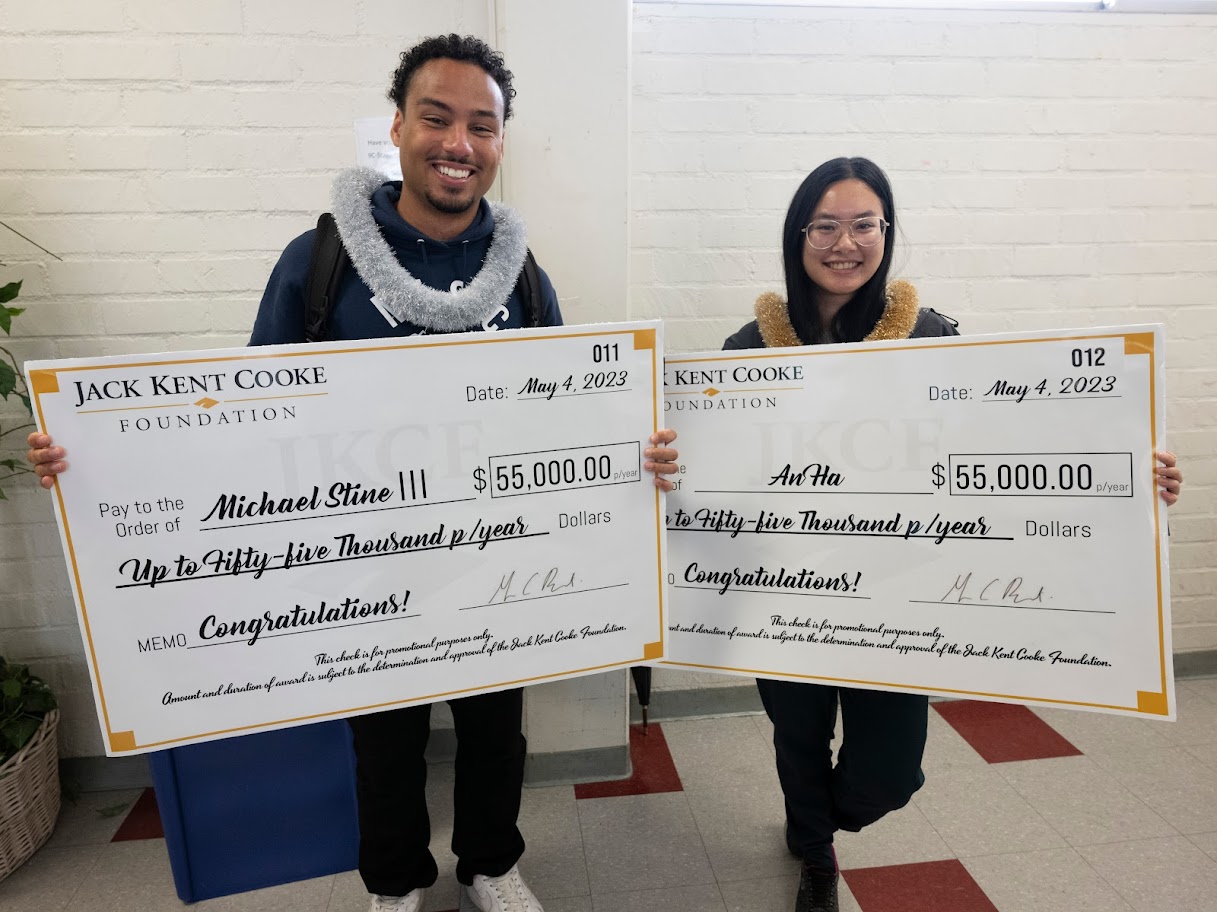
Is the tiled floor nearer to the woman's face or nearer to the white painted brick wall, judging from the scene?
the white painted brick wall

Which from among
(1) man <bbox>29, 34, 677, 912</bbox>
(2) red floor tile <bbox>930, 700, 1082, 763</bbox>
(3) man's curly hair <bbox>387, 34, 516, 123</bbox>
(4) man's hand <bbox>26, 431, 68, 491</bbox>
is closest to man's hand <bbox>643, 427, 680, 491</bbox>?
(1) man <bbox>29, 34, 677, 912</bbox>

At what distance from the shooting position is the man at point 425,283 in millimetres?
1252

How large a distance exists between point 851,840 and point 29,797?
2054 millimetres

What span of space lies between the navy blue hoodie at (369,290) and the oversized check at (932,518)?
1.44 feet

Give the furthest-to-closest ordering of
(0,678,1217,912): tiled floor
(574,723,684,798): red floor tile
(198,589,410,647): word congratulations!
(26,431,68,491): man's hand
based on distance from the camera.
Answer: (574,723,684,798): red floor tile
(0,678,1217,912): tiled floor
(198,589,410,647): word congratulations!
(26,431,68,491): man's hand

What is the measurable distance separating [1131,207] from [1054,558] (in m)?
1.53

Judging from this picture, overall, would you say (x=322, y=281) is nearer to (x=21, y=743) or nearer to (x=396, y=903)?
(x=396, y=903)

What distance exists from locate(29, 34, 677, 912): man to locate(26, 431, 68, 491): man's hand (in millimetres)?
373

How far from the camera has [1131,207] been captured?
2111 mm

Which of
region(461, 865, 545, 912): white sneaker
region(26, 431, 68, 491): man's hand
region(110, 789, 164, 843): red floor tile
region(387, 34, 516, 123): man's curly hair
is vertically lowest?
region(110, 789, 164, 843): red floor tile

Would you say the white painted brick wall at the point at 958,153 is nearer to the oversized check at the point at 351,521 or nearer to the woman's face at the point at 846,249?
the woman's face at the point at 846,249

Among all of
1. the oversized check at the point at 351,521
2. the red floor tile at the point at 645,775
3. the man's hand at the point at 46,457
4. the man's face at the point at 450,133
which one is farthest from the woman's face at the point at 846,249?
the red floor tile at the point at 645,775

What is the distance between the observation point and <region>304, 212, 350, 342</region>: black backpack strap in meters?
1.24

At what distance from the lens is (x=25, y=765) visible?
1675 mm
